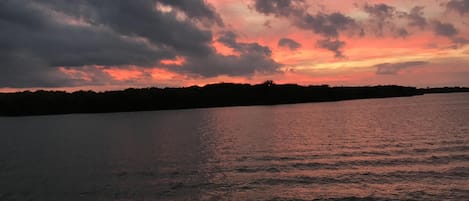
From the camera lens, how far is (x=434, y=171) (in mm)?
24688

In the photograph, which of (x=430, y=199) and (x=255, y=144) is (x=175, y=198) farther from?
(x=255, y=144)

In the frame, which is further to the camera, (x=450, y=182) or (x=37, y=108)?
(x=37, y=108)

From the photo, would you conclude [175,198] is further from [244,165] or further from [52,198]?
[244,165]

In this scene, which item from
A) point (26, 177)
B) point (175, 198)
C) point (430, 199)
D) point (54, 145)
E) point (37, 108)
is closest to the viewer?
point (430, 199)

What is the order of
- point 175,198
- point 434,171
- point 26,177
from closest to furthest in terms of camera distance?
point 175,198 < point 434,171 < point 26,177

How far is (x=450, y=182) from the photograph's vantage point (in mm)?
22156

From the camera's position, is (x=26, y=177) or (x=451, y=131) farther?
(x=451, y=131)

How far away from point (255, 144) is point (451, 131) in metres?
22.1

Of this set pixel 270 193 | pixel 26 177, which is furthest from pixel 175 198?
pixel 26 177

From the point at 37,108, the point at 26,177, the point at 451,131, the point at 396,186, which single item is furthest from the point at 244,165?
the point at 37,108

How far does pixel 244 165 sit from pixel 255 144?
1295 centimetres

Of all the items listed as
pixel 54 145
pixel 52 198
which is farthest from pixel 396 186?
pixel 54 145

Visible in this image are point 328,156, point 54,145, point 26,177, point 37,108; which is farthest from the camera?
point 37,108

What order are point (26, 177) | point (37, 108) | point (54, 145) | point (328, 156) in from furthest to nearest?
point (37, 108)
point (54, 145)
point (328, 156)
point (26, 177)
